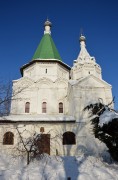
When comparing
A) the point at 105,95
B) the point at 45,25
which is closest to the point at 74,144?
the point at 105,95

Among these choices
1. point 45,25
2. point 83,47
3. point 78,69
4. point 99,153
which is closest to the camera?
point 99,153

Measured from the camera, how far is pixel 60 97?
27.8m

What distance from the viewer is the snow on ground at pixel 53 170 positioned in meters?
11.2

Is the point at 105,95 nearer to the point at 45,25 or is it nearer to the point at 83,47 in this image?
the point at 83,47

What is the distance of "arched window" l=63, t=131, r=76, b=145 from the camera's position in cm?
2162

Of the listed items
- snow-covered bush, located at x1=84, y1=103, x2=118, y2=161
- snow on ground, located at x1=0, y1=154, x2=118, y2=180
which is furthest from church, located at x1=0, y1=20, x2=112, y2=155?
snow-covered bush, located at x1=84, y1=103, x2=118, y2=161

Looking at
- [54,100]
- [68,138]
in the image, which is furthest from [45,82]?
[68,138]

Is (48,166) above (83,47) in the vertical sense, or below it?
below

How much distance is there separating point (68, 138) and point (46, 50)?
14.5m

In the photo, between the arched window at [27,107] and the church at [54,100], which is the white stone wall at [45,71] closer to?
the church at [54,100]

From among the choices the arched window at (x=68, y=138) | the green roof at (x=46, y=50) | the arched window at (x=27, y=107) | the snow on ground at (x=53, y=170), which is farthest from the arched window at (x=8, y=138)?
the green roof at (x=46, y=50)

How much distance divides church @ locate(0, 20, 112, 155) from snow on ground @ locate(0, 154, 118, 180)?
3392 mm

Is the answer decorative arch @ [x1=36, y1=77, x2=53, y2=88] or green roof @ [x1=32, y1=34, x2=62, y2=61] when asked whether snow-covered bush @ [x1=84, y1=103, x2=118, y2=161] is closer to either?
decorative arch @ [x1=36, y1=77, x2=53, y2=88]

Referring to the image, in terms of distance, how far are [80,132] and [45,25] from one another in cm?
2313
